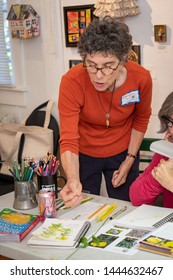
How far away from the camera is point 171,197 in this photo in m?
2.09

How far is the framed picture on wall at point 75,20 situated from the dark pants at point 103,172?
1.45 m

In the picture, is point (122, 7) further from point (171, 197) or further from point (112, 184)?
point (171, 197)

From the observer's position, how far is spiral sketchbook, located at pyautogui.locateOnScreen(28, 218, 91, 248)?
172 centimetres

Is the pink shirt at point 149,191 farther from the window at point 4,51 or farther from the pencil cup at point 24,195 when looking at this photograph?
the window at point 4,51

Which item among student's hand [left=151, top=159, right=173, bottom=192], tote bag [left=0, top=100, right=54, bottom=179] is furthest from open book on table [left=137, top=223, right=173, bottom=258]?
tote bag [left=0, top=100, right=54, bottom=179]

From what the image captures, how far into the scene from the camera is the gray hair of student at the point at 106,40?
2.06 metres

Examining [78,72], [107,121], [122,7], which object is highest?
[122,7]

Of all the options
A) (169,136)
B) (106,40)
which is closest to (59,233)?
(169,136)

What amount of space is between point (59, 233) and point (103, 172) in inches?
34.9

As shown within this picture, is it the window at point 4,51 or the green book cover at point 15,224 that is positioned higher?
the window at point 4,51

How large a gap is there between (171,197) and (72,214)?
1.48ft

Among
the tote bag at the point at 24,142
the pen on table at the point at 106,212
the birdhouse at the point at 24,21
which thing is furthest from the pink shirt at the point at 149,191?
the birdhouse at the point at 24,21
